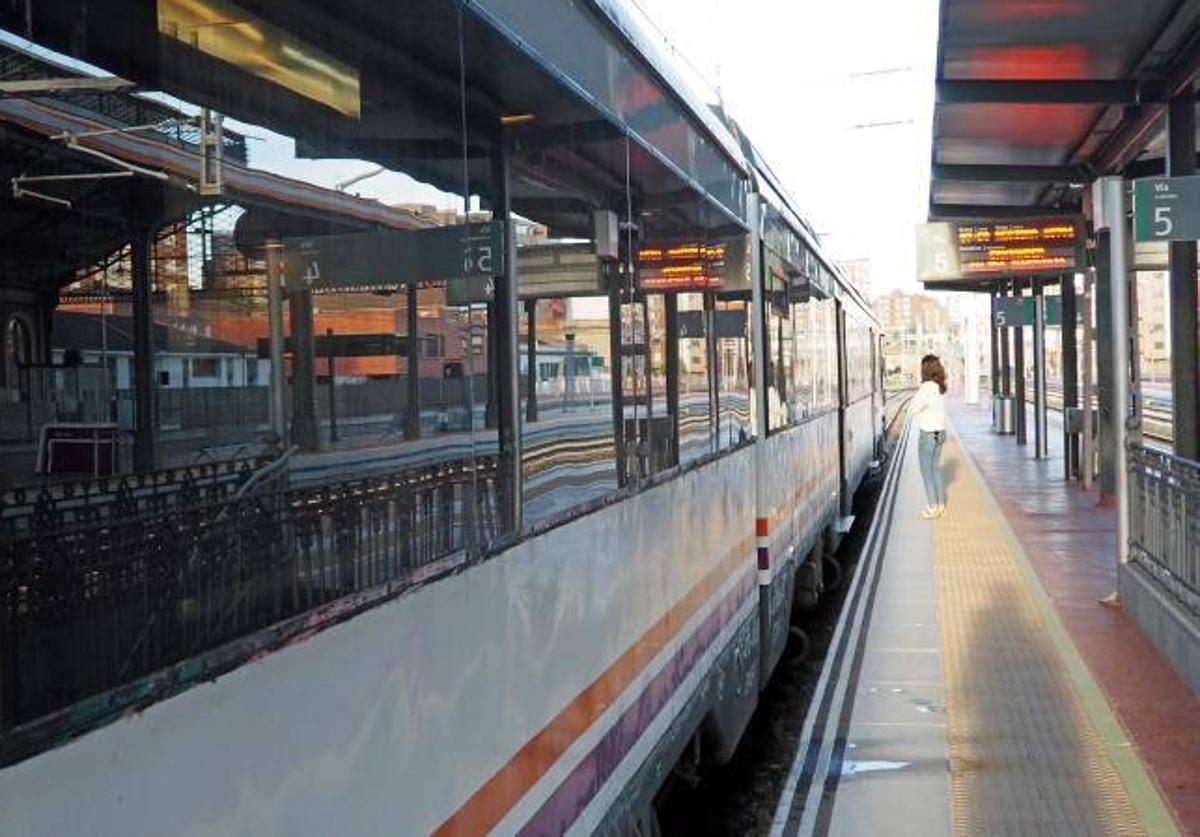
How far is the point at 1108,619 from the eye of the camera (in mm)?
8156

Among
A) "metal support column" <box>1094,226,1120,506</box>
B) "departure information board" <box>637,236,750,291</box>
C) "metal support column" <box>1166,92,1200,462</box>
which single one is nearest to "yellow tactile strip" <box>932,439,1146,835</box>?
"metal support column" <box>1166,92,1200,462</box>

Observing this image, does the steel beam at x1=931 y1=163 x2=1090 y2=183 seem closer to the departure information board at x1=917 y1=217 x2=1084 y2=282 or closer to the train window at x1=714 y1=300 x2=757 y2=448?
the departure information board at x1=917 y1=217 x2=1084 y2=282

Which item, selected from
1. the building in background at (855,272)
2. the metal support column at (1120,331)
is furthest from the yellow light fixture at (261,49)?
the building in background at (855,272)

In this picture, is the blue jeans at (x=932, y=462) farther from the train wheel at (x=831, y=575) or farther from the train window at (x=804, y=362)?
the train window at (x=804, y=362)

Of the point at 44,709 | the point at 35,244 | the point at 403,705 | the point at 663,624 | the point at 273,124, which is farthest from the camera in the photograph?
the point at 663,624

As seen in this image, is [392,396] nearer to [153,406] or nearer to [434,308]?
[434,308]

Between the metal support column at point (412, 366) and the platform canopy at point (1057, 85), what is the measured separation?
6.79 m

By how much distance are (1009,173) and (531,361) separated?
39.3 ft

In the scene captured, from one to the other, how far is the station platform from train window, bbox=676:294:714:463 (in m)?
1.59

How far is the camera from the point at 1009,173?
45.0 ft

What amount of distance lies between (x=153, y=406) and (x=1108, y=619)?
766 cm

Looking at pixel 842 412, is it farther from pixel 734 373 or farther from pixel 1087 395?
pixel 734 373

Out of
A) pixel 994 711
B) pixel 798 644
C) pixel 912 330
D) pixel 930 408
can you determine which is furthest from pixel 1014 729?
pixel 912 330

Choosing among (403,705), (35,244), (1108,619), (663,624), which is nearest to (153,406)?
(35,244)
